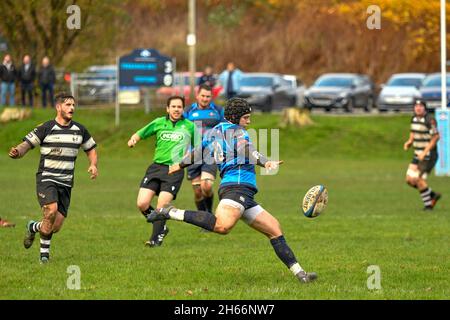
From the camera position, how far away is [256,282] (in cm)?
1148

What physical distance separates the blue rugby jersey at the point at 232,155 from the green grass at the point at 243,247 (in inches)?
41.0

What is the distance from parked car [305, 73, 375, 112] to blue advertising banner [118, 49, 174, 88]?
25.7ft

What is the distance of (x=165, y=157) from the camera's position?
15.0m

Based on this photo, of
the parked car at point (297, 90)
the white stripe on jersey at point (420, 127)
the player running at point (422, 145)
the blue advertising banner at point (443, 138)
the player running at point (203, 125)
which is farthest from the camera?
the parked car at point (297, 90)

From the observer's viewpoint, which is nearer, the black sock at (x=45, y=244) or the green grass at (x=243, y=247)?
the green grass at (x=243, y=247)

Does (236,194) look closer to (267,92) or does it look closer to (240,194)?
(240,194)

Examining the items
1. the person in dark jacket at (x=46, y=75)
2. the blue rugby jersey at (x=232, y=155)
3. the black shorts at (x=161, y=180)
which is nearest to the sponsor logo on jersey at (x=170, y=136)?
the black shorts at (x=161, y=180)

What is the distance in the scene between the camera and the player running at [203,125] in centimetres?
1691

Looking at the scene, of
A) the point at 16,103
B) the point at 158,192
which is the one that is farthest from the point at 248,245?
the point at 16,103

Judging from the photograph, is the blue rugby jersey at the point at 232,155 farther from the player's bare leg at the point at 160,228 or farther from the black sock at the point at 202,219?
the player's bare leg at the point at 160,228

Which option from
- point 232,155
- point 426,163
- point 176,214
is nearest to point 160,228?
point 176,214
